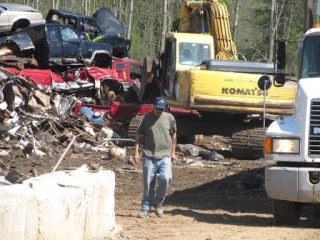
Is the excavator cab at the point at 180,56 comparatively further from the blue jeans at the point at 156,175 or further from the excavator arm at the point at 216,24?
the blue jeans at the point at 156,175

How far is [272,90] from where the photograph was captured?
19484 mm

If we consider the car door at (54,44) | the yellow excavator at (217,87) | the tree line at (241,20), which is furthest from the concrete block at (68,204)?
the tree line at (241,20)

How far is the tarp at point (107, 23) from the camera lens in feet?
125

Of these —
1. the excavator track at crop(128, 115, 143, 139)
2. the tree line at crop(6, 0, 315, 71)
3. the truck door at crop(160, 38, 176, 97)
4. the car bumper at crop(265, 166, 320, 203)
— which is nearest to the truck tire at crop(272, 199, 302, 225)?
the car bumper at crop(265, 166, 320, 203)

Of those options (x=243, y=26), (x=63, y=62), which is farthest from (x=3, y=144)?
(x=243, y=26)

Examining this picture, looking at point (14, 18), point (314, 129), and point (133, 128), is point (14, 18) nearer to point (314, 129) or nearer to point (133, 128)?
point (133, 128)

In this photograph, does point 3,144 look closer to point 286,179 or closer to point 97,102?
point 97,102

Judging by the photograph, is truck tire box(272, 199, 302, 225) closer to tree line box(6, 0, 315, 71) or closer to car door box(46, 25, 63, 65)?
car door box(46, 25, 63, 65)

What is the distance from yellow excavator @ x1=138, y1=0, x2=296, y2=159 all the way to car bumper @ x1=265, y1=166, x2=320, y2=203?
7694 millimetres

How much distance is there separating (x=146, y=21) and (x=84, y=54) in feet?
92.8

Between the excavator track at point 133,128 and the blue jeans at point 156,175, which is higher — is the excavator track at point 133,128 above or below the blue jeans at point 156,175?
below

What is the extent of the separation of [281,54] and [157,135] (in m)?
2.13

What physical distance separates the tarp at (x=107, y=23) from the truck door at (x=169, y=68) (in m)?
16.7

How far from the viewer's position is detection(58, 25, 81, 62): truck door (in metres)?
29.4
